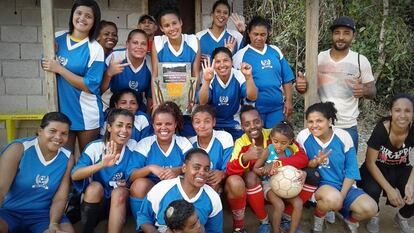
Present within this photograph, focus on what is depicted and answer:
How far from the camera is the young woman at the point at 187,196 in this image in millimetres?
3117

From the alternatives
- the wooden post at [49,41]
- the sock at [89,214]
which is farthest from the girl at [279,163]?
the wooden post at [49,41]

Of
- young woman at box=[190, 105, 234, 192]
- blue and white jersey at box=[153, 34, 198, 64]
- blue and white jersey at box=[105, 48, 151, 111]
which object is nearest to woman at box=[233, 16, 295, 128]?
blue and white jersey at box=[153, 34, 198, 64]

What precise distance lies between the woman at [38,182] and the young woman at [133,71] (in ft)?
2.54

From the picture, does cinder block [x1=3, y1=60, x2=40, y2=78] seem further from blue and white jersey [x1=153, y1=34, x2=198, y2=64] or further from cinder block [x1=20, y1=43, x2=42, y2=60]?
blue and white jersey [x1=153, y1=34, x2=198, y2=64]

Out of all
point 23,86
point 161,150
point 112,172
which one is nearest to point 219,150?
point 161,150

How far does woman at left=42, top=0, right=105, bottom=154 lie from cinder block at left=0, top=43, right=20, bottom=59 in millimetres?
2383

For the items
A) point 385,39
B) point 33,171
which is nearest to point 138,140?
point 33,171

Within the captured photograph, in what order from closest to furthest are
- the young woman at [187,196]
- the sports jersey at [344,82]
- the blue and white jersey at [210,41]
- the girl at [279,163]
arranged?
the young woman at [187,196] < the girl at [279,163] < the sports jersey at [344,82] < the blue and white jersey at [210,41]

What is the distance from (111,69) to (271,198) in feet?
5.74

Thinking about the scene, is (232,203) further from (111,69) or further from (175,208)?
(111,69)

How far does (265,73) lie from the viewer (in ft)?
14.1

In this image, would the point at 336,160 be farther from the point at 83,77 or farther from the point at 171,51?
the point at 83,77

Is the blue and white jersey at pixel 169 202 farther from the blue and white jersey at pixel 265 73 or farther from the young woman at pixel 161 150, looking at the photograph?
the blue and white jersey at pixel 265 73

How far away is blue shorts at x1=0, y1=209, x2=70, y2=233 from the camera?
3.20 metres
